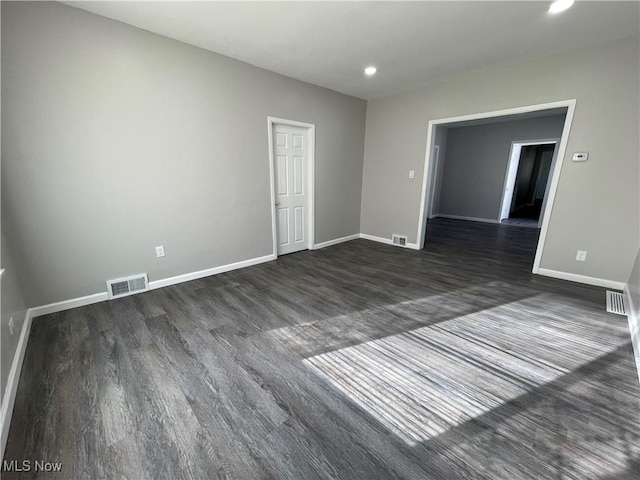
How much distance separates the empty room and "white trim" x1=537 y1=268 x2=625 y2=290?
0.07 ft

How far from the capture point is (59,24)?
2.19 m

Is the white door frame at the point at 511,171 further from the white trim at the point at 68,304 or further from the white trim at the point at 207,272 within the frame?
the white trim at the point at 68,304

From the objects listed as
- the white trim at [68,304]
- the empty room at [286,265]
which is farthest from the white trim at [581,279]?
the white trim at [68,304]

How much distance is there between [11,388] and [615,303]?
514 centimetres

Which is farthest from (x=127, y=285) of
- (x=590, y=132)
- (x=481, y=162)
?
Result: (x=481, y=162)

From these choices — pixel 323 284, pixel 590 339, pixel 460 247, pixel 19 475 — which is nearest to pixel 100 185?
pixel 19 475

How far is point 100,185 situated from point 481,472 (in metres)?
3.60

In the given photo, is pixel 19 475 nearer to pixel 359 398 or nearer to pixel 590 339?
pixel 359 398

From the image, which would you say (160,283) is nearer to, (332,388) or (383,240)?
(332,388)

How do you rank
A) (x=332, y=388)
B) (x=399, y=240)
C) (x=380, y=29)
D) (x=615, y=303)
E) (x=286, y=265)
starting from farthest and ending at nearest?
(x=399, y=240) < (x=286, y=265) < (x=615, y=303) < (x=380, y=29) < (x=332, y=388)

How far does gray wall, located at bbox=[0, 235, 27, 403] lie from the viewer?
153 centimetres

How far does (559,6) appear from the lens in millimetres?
2191

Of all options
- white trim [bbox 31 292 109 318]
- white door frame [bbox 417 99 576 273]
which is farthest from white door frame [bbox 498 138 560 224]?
white trim [bbox 31 292 109 318]

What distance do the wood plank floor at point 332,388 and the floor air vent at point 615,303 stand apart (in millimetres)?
76
